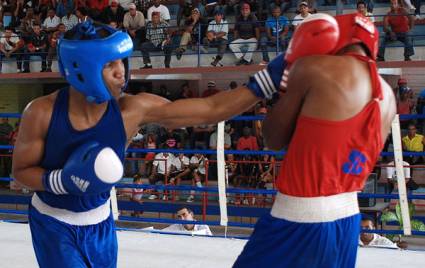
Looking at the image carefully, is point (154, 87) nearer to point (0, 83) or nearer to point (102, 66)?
point (0, 83)

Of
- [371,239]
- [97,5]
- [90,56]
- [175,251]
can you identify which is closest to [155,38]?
[97,5]

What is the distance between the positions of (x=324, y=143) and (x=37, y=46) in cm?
1017

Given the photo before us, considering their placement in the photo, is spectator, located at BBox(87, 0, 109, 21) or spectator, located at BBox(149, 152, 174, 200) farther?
spectator, located at BBox(87, 0, 109, 21)

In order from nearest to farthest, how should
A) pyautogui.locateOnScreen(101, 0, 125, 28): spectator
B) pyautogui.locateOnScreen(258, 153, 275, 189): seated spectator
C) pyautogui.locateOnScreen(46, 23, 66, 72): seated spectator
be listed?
pyautogui.locateOnScreen(258, 153, 275, 189): seated spectator, pyautogui.locateOnScreen(101, 0, 125, 28): spectator, pyautogui.locateOnScreen(46, 23, 66, 72): seated spectator

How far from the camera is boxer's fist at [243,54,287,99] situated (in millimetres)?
1951

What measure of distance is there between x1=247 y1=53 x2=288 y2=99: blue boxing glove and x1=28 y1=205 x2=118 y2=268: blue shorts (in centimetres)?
69

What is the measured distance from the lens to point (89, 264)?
2096mm

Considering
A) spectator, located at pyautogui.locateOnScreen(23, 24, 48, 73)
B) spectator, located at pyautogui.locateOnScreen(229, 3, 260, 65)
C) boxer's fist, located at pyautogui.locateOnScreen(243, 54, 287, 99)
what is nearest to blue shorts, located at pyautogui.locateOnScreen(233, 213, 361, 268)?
boxer's fist, located at pyautogui.locateOnScreen(243, 54, 287, 99)

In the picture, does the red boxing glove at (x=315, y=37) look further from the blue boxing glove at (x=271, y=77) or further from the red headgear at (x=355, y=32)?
the blue boxing glove at (x=271, y=77)

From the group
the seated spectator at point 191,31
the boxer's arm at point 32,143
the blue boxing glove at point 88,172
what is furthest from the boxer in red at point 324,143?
the seated spectator at point 191,31

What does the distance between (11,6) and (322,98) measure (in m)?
11.8

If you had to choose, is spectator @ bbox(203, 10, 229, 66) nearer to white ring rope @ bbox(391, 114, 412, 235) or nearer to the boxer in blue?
white ring rope @ bbox(391, 114, 412, 235)

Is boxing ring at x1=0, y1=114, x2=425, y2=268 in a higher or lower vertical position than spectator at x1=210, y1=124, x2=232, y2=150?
higher

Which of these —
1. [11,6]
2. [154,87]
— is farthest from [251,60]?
[11,6]
